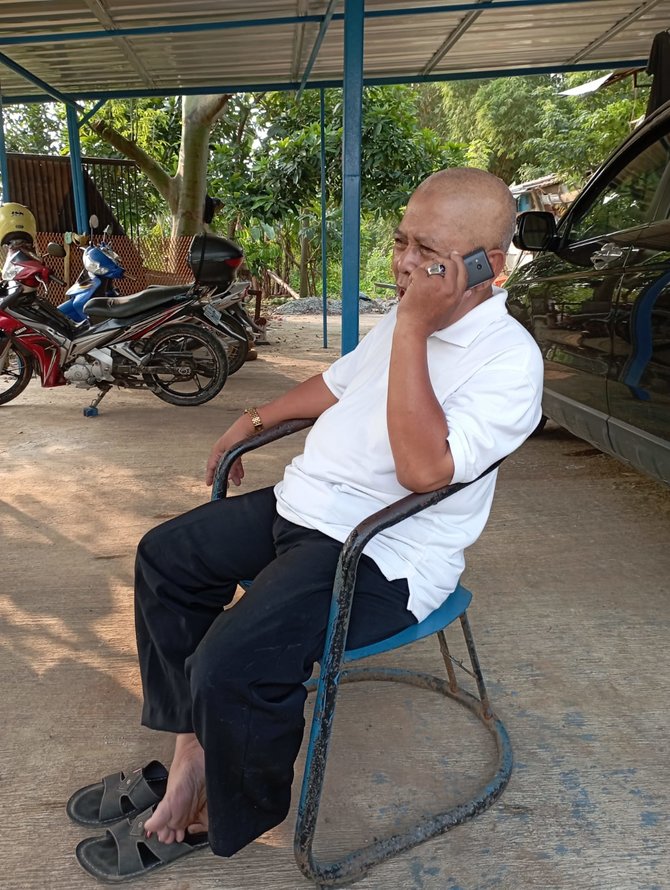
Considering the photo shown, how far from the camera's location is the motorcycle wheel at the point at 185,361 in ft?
18.3

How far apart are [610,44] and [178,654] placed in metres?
6.61

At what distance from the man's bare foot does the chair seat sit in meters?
0.41

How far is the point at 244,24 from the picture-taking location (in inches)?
203

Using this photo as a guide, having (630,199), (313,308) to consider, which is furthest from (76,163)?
(313,308)

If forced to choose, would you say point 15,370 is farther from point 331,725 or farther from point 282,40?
point 331,725

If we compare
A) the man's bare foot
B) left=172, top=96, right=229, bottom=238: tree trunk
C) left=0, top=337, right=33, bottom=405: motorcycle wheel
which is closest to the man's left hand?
the man's bare foot

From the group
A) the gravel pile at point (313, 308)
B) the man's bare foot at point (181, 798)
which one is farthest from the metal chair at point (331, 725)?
the gravel pile at point (313, 308)

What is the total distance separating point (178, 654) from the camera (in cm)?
160

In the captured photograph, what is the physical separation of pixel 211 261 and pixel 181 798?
4739mm

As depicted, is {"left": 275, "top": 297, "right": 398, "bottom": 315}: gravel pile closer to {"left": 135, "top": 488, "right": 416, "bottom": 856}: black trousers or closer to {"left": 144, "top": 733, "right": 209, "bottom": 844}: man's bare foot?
{"left": 135, "top": 488, "right": 416, "bottom": 856}: black trousers

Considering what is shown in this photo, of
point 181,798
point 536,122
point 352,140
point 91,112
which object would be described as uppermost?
point 536,122

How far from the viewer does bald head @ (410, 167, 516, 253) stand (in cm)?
143

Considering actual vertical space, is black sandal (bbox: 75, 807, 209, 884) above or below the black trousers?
below

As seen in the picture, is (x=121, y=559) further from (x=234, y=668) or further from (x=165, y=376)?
(x=165, y=376)
